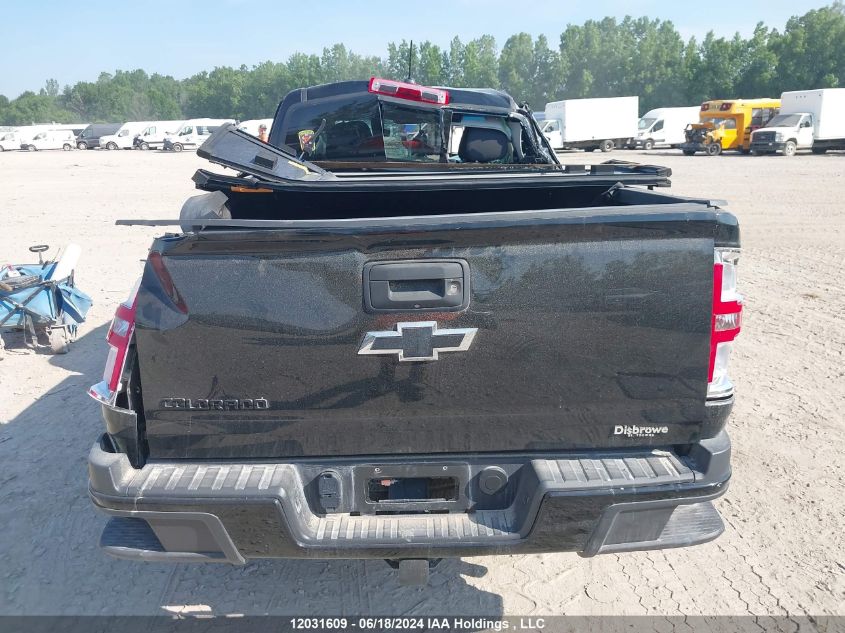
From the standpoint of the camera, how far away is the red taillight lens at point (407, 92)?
5398mm

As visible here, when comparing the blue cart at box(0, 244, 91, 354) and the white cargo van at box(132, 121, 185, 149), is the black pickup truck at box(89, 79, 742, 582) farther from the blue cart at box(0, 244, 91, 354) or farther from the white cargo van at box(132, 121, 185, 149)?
the white cargo van at box(132, 121, 185, 149)

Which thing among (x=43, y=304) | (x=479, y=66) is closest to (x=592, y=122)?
(x=43, y=304)

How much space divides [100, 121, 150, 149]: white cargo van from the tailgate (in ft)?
194

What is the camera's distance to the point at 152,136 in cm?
5491

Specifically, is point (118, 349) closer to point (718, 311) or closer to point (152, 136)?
point (718, 311)

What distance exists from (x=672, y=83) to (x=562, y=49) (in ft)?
92.6

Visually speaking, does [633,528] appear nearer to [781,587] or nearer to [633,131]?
[781,587]

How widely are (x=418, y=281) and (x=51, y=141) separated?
2563 inches

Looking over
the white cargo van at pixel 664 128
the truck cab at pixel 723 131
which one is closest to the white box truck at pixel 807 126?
the truck cab at pixel 723 131

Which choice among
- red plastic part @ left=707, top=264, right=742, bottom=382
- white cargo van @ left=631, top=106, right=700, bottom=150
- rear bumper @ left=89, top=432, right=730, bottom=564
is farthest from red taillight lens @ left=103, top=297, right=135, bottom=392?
white cargo van @ left=631, top=106, right=700, bottom=150

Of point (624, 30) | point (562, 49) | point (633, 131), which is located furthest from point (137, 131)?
point (624, 30)

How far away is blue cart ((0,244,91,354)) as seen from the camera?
6348 mm

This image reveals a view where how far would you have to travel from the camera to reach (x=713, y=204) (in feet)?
8.37

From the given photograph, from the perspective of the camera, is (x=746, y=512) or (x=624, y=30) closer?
(x=746, y=512)
